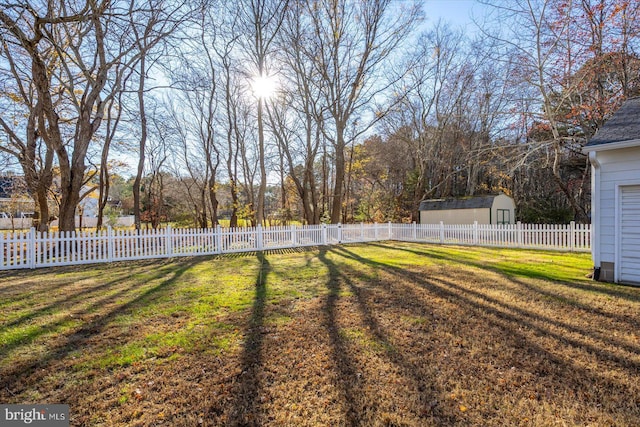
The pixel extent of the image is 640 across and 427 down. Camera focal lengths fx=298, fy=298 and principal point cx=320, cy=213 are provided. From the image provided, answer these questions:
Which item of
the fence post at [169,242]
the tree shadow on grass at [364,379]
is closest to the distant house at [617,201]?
the tree shadow on grass at [364,379]

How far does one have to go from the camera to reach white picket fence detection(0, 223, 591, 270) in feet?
25.6

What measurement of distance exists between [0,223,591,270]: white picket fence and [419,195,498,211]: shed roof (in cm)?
429

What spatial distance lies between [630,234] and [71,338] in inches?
348

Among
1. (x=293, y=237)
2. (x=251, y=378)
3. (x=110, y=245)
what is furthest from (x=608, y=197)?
(x=110, y=245)

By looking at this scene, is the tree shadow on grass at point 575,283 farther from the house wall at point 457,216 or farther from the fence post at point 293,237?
the house wall at point 457,216

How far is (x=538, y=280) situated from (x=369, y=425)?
555cm

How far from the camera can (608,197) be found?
5715 mm

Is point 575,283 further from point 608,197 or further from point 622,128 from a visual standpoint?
point 622,128

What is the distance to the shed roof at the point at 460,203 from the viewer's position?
16.0m

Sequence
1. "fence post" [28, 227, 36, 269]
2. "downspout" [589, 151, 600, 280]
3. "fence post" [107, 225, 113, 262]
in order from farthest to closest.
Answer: "fence post" [107, 225, 113, 262]
"fence post" [28, 227, 36, 269]
"downspout" [589, 151, 600, 280]

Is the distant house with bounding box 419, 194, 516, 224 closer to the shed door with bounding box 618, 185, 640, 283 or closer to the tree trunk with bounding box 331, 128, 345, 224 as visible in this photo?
the tree trunk with bounding box 331, 128, 345, 224

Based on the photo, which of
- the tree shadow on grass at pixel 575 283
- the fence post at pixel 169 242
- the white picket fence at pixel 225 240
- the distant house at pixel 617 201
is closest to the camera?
the tree shadow on grass at pixel 575 283

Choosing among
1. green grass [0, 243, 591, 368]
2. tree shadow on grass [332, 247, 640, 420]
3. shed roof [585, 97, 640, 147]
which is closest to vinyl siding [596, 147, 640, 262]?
shed roof [585, 97, 640, 147]

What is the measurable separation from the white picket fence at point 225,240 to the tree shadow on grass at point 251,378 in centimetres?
642
